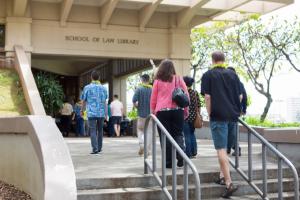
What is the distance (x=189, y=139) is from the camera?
26.7 ft

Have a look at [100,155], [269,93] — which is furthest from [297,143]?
[269,93]

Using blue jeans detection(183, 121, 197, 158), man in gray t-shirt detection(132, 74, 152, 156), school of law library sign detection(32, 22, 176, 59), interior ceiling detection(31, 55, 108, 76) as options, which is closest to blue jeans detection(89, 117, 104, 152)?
man in gray t-shirt detection(132, 74, 152, 156)

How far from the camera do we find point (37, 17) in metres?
17.7

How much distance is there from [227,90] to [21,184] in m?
2.92

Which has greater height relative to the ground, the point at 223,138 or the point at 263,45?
the point at 263,45

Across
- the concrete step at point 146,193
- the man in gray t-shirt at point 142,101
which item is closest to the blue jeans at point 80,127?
the man in gray t-shirt at point 142,101

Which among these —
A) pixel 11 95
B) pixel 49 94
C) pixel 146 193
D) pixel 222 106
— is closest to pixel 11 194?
pixel 146 193

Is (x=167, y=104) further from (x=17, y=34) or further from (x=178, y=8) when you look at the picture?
(x=178, y=8)

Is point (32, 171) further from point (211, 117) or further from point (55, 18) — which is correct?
point (55, 18)

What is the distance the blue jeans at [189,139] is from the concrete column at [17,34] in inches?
400

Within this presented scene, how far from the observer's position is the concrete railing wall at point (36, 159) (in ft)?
15.9

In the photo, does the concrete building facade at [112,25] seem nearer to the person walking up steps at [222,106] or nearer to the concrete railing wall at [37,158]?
the concrete railing wall at [37,158]

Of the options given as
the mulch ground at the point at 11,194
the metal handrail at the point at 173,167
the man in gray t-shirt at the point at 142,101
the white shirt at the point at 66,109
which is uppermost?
the man in gray t-shirt at the point at 142,101

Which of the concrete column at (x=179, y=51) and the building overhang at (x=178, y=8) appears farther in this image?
the concrete column at (x=179, y=51)
